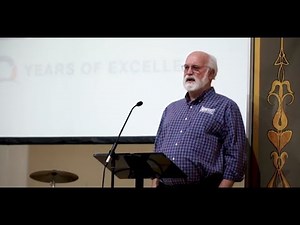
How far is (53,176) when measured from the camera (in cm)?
343

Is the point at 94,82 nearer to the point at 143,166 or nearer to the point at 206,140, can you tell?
the point at 206,140

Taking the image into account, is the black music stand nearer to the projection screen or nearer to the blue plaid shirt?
the blue plaid shirt

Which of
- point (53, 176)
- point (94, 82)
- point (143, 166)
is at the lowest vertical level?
point (53, 176)

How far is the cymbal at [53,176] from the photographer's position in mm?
3391

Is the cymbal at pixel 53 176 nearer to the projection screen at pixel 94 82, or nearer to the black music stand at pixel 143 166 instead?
the projection screen at pixel 94 82

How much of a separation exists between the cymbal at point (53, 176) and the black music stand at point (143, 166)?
82 centimetres

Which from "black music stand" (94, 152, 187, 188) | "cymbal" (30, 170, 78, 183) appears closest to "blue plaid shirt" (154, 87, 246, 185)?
"black music stand" (94, 152, 187, 188)

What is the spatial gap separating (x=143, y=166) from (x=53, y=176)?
42.9 inches

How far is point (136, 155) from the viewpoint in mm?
2361

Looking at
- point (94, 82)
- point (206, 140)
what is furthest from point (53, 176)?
point (206, 140)
